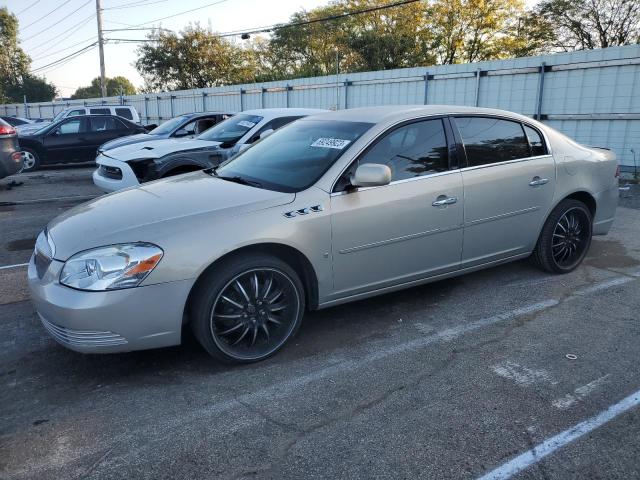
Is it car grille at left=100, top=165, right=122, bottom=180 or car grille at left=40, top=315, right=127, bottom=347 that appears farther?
car grille at left=100, top=165, right=122, bottom=180

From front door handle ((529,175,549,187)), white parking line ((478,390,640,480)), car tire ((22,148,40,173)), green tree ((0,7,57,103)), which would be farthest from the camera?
green tree ((0,7,57,103))

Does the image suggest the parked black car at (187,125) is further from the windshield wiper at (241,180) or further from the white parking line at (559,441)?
the white parking line at (559,441)

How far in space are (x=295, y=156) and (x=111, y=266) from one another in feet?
5.54

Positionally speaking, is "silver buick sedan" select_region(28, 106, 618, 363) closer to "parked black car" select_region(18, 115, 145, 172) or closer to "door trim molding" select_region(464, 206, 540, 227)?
"door trim molding" select_region(464, 206, 540, 227)

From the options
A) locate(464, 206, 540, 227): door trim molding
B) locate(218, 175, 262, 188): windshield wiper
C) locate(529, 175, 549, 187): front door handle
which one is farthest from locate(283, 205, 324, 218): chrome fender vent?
locate(529, 175, 549, 187): front door handle

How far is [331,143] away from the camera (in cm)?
402

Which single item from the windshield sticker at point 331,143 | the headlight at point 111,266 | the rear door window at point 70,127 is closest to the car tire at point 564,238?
the windshield sticker at point 331,143

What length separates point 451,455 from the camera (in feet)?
8.37

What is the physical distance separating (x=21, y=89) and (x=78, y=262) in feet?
257

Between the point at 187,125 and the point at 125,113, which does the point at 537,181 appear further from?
the point at 125,113

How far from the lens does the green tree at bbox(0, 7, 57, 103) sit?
69.2 metres

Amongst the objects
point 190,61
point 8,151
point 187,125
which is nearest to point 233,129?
point 187,125

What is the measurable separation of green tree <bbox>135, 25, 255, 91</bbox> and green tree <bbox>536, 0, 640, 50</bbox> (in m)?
28.6

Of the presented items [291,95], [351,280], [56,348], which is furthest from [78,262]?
[291,95]
